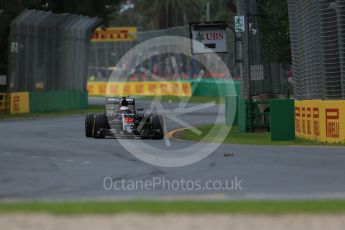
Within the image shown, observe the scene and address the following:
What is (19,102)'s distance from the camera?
43.6 metres

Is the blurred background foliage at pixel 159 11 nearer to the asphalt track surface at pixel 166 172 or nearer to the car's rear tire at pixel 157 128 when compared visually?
the car's rear tire at pixel 157 128

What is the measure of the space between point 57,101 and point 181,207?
38739mm

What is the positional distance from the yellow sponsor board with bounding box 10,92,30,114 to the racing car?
19.2 meters

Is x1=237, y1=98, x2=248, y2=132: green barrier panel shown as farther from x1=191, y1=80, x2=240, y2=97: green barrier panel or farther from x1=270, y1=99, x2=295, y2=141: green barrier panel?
x1=191, y1=80, x2=240, y2=97: green barrier panel

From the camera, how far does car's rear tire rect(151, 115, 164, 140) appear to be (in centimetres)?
2381

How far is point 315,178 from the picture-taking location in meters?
13.7

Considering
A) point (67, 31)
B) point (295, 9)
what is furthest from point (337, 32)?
point (67, 31)

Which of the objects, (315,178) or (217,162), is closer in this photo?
(315,178)

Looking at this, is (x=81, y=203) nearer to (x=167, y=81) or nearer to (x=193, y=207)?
(x=193, y=207)

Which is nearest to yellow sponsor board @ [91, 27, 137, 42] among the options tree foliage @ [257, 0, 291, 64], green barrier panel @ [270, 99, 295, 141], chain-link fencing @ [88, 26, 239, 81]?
chain-link fencing @ [88, 26, 239, 81]

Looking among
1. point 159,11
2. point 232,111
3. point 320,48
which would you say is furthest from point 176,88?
point 320,48

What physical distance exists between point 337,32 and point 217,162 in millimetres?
7139

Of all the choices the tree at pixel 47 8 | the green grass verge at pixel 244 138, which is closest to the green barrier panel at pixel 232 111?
the green grass verge at pixel 244 138

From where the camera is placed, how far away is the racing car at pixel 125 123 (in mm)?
23734
